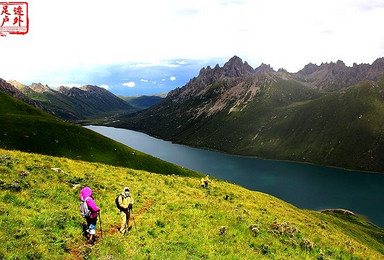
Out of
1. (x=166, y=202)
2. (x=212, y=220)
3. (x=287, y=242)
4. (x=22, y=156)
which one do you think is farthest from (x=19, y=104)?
(x=287, y=242)

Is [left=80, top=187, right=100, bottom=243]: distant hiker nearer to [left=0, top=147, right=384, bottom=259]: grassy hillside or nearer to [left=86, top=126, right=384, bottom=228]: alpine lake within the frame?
[left=0, top=147, right=384, bottom=259]: grassy hillside

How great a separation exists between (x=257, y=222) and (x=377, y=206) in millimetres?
149876

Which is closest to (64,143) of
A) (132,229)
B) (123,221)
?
(132,229)

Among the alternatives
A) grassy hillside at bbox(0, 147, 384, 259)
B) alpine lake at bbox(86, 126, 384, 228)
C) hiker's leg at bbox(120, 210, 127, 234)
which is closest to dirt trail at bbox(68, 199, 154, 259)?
grassy hillside at bbox(0, 147, 384, 259)

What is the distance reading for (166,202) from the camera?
88.8ft

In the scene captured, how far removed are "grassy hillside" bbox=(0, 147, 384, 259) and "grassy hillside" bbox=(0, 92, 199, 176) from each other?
40.8m

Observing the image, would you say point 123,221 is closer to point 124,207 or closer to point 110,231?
point 124,207

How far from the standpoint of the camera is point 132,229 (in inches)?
776

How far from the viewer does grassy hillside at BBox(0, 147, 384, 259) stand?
1551cm

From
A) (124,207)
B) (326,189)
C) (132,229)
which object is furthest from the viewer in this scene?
(326,189)

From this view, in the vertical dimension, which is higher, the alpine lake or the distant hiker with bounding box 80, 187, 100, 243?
the distant hiker with bounding box 80, 187, 100, 243

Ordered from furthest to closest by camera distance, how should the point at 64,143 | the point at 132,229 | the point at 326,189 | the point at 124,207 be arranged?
the point at 326,189 < the point at 64,143 < the point at 132,229 < the point at 124,207

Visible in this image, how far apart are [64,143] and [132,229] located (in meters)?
61.2

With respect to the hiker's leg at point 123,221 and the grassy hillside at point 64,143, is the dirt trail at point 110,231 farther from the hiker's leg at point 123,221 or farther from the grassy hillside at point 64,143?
the grassy hillside at point 64,143
